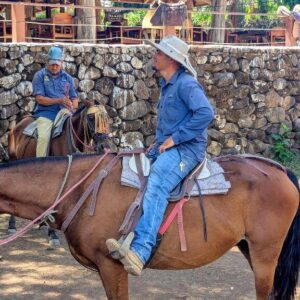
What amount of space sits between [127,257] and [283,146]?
366 inches

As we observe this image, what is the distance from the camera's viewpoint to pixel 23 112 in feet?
33.4

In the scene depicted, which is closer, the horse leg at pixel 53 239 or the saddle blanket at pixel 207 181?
the saddle blanket at pixel 207 181

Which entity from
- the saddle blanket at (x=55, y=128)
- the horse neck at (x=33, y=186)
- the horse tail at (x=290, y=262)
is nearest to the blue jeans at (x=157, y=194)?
the horse neck at (x=33, y=186)

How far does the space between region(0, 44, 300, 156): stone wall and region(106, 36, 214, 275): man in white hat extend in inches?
241

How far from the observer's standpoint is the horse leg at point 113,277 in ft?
13.6

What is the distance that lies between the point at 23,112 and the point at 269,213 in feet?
21.5

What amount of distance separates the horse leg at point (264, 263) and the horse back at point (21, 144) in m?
4.23

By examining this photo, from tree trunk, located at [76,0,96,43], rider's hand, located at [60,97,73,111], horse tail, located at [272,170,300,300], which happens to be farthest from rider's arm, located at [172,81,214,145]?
tree trunk, located at [76,0,96,43]

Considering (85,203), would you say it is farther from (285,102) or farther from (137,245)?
(285,102)

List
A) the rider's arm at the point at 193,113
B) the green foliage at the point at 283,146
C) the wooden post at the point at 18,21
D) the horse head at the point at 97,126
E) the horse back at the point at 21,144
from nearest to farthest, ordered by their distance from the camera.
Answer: the rider's arm at the point at 193,113 < the horse head at the point at 97,126 < the horse back at the point at 21,144 < the wooden post at the point at 18,21 < the green foliage at the point at 283,146

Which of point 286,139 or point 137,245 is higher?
point 137,245

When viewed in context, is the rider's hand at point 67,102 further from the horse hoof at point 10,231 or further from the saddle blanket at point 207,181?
the saddle blanket at point 207,181

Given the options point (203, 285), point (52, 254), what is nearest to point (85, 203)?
point (203, 285)

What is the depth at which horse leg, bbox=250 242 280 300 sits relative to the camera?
14.6 ft
